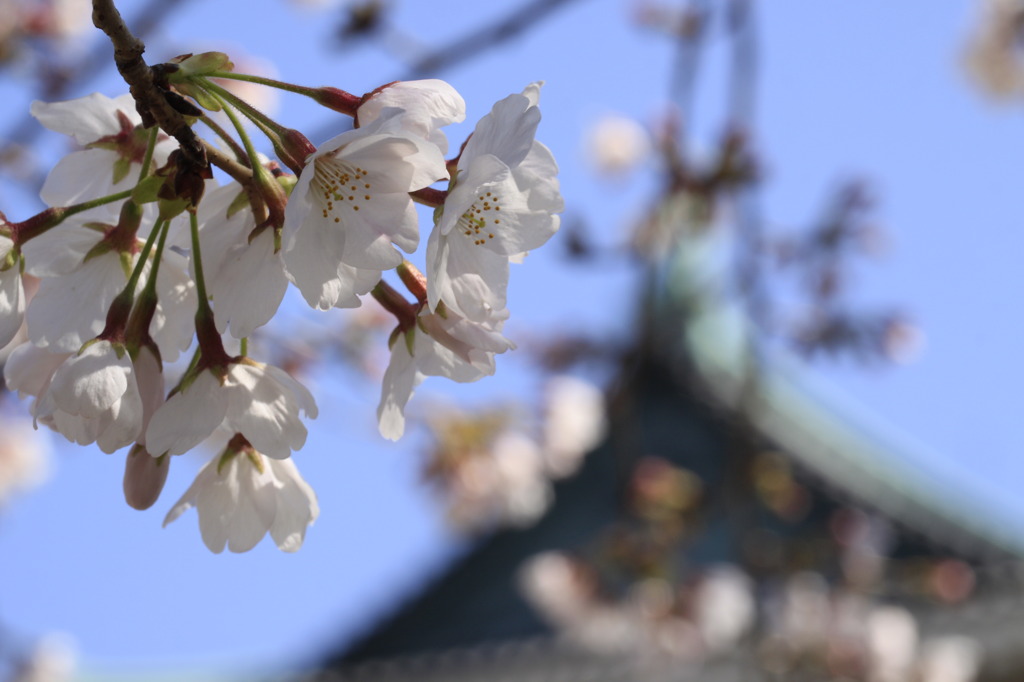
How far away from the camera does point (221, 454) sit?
0.90 metres

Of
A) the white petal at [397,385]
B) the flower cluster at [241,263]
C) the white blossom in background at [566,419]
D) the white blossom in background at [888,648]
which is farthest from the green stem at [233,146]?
the white blossom in background at [888,648]

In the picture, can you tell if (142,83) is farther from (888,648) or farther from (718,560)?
(718,560)

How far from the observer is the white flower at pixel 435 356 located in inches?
32.3

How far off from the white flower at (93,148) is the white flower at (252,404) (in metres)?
0.22

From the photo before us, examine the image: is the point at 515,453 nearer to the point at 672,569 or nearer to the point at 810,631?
the point at 672,569

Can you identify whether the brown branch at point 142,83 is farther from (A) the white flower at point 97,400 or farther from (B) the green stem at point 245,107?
(A) the white flower at point 97,400

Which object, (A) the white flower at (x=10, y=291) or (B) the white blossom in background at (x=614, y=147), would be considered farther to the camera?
(B) the white blossom in background at (x=614, y=147)

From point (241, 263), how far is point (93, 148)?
25 centimetres

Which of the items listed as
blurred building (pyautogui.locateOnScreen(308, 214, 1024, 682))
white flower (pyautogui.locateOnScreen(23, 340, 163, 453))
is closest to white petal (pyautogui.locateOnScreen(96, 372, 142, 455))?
white flower (pyautogui.locateOnScreen(23, 340, 163, 453))

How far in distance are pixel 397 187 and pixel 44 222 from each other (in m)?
0.32

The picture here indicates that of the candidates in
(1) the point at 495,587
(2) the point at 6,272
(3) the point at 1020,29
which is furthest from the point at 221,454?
(1) the point at 495,587

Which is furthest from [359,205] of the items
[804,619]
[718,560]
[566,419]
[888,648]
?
[718,560]

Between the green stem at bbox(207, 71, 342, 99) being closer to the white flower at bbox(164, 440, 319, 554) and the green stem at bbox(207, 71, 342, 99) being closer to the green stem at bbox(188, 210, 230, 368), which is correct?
the green stem at bbox(188, 210, 230, 368)

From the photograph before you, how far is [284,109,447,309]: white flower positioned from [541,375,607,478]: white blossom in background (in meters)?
3.46
